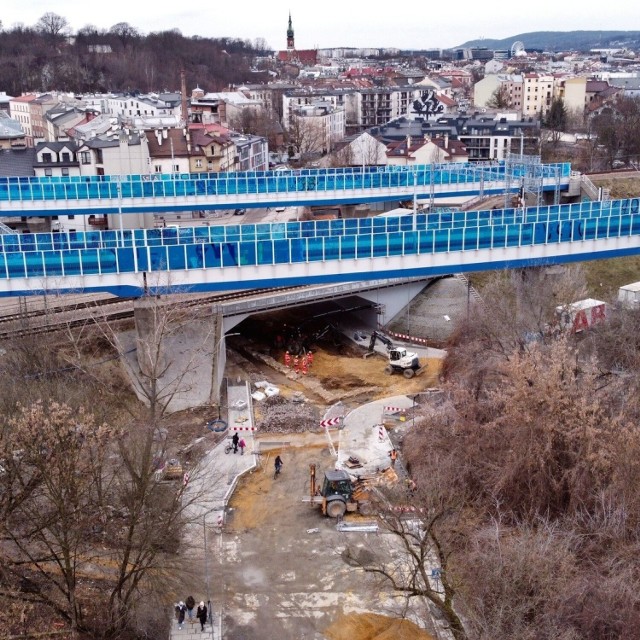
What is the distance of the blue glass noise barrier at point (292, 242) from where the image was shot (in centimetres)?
2434

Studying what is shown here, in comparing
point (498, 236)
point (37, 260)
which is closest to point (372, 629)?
point (37, 260)

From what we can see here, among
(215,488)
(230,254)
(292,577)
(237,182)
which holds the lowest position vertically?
(292,577)

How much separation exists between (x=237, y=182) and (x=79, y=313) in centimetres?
1761

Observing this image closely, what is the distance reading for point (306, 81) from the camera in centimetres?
13950

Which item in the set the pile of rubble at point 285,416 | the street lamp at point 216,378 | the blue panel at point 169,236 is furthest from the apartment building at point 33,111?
the pile of rubble at point 285,416

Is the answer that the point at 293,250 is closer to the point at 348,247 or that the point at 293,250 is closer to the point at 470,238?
the point at 348,247

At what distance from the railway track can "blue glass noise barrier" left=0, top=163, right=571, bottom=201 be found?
1160 cm

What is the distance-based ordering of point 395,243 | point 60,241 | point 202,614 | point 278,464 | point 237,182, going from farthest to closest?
1. point 237,182
2. point 60,241
3. point 395,243
4. point 278,464
5. point 202,614

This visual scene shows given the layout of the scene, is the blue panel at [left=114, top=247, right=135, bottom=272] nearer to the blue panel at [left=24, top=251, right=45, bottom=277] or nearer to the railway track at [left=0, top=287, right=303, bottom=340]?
the railway track at [left=0, top=287, right=303, bottom=340]

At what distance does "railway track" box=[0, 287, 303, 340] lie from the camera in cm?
2586

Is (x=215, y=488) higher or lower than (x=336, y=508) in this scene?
lower

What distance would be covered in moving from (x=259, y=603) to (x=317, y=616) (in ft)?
4.17

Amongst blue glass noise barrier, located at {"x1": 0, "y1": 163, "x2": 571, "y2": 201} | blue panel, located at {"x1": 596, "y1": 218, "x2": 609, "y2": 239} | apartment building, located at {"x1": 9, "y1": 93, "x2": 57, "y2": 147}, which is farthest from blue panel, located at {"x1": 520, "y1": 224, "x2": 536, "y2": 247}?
apartment building, located at {"x1": 9, "y1": 93, "x2": 57, "y2": 147}

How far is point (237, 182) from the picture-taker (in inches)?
1727
